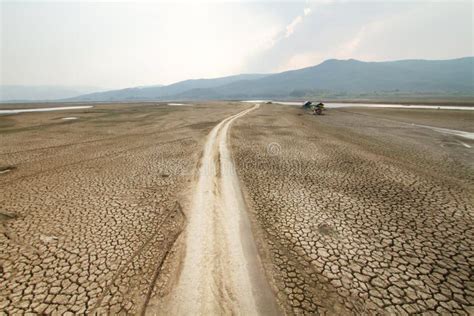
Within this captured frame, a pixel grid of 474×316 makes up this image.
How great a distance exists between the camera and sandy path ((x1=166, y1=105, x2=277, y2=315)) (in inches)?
136

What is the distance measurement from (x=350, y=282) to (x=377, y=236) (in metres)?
2.00

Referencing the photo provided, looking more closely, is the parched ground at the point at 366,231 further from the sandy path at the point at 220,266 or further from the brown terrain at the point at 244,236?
the sandy path at the point at 220,266

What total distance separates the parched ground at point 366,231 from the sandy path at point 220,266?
374 mm

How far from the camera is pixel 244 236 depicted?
208 inches

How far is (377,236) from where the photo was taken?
5.20 m

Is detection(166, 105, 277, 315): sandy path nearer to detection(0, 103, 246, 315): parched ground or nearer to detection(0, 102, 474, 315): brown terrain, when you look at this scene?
detection(0, 102, 474, 315): brown terrain

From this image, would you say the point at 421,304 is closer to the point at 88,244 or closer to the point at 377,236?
the point at 377,236

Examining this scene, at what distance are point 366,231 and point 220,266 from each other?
13.1 feet

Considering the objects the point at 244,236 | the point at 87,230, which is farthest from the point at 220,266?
the point at 87,230

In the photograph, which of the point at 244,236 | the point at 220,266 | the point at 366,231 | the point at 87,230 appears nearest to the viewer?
the point at 220,266

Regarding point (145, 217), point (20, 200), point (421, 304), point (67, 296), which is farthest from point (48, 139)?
point (421, 304)

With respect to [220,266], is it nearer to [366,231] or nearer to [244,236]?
[244,236]

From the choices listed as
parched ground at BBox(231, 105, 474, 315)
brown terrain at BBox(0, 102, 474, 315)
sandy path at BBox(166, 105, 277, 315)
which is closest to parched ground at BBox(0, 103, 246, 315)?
brown terrain at BBox(0, 102, 474, 315)

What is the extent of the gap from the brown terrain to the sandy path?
0.03 meters
